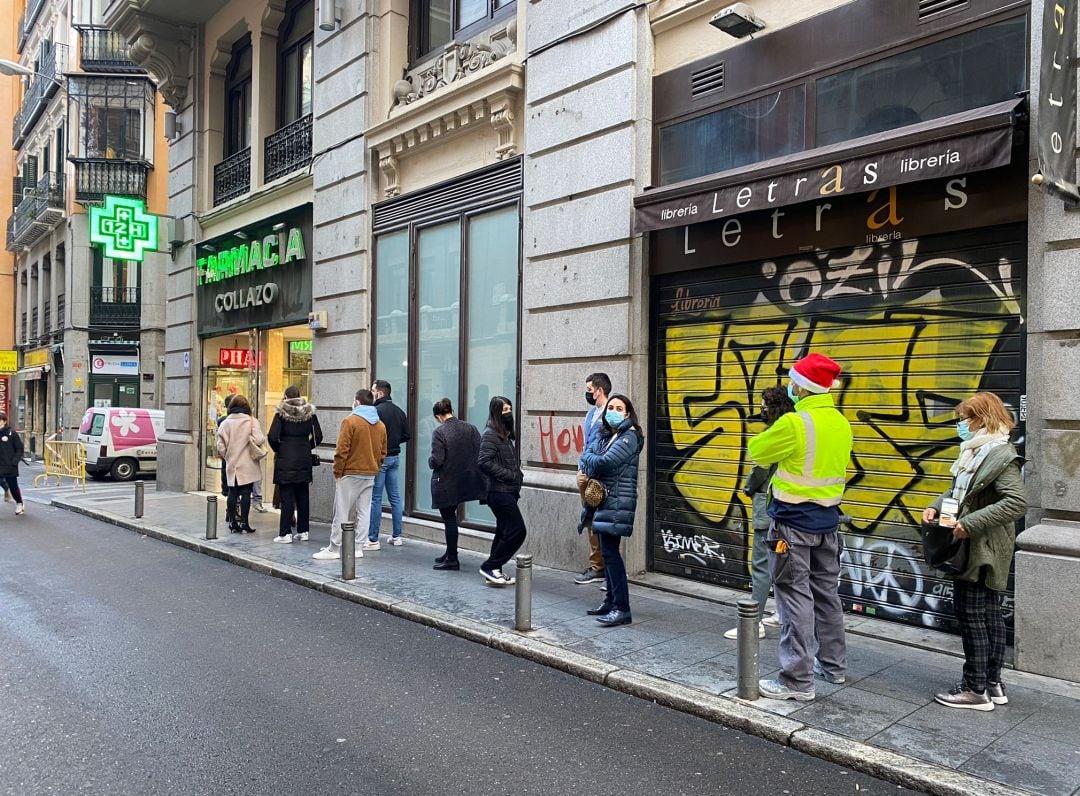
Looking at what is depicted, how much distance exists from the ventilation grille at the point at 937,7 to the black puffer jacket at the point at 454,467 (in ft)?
17.8

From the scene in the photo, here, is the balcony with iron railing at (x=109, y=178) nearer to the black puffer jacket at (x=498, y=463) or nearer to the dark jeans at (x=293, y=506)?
the dark jeans at (x=293, y=506)

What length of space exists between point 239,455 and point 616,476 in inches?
270

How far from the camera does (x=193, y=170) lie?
55.3 ft

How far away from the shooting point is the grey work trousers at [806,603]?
16.1 ft

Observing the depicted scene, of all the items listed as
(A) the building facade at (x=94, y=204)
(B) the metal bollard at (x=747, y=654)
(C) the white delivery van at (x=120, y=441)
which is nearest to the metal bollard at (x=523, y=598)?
(B) the metal bollard at (x=747, y=654)

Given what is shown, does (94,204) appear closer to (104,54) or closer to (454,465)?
(104,54)

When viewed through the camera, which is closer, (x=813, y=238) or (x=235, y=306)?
(x=813, y=238)

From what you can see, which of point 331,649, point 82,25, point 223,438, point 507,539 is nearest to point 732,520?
point 507,539

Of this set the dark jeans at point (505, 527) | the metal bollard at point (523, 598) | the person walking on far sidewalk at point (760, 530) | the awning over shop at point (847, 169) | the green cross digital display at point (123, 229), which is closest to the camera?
the awning over shop at point (847, 169)

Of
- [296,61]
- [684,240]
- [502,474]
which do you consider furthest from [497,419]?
[296,61]

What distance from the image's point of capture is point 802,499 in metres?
4.95

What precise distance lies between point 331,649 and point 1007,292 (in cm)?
556

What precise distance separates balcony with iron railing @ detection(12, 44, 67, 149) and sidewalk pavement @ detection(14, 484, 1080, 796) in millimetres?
29388

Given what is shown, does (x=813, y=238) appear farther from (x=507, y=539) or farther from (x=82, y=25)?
(x=82, y=25)
